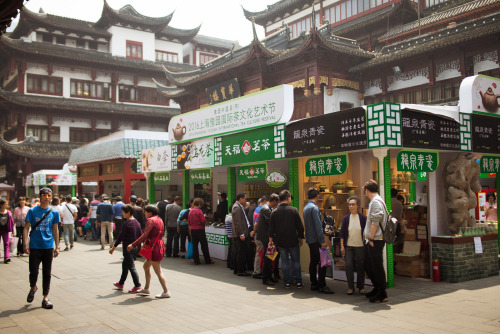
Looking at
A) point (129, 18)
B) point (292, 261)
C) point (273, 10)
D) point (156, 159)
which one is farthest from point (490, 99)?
point (129, 18)

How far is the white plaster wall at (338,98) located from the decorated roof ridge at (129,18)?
24.7 metres

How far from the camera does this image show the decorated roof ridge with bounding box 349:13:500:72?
17.0 metres

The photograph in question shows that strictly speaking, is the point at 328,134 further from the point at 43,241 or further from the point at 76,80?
the point at 76,80

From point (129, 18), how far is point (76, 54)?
6240 millimetres

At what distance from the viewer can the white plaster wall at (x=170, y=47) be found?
43188mm

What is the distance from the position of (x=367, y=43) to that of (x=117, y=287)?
2006 cm

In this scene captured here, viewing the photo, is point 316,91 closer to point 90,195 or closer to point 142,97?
point 90,195

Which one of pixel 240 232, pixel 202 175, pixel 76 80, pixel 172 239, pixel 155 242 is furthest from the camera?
pixel 76 80

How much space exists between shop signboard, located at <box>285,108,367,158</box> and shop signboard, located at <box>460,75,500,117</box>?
97.2 inches

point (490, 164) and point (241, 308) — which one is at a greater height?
point (490, 164)

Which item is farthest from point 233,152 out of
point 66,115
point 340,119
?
point 66,115

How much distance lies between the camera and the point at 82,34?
38.7 metres

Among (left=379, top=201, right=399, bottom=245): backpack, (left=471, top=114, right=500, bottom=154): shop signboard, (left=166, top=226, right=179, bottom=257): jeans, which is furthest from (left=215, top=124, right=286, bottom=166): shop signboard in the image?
(left=471, top=114, right=500, bottom=154): shop signboard

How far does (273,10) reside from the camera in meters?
29.5
